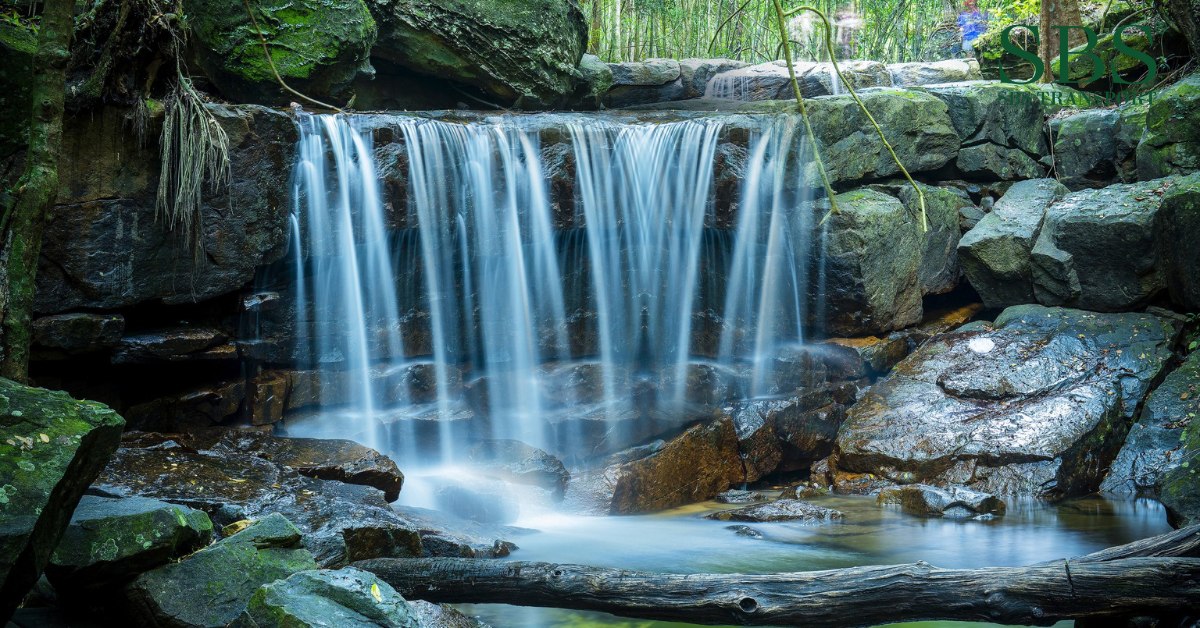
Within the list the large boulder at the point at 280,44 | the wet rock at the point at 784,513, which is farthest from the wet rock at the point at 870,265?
the large boulder at the point at 280,44

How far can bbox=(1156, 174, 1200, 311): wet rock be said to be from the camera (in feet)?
24.6

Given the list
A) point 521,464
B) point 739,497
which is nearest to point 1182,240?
point 739,497

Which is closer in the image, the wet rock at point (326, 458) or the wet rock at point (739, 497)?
the wet rock at point (326, 458)

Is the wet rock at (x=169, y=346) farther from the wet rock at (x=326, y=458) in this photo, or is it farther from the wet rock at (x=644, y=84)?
the wet rock at (x=644, y=84)

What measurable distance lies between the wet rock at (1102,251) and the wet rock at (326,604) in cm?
789

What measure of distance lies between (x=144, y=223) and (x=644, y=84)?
7.23 m

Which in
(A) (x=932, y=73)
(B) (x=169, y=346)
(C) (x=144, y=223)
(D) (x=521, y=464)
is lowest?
(D) (x=521, y=464)

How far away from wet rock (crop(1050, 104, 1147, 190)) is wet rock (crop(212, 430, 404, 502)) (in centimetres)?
838

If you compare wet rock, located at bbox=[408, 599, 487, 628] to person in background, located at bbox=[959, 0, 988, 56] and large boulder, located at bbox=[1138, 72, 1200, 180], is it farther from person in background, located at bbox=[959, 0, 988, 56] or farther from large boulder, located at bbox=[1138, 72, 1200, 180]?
person in background, located at bbox=[959, 0, 988, 56]

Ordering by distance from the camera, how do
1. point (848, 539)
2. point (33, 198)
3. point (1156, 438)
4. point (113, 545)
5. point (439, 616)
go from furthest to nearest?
1. point (1156, 438)
2. point (848, 539)
3. point (33, 198)
4. point (439, 616)
5. point (113, 545)

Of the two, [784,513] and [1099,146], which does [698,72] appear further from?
[784,513]

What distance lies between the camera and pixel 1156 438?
7109 mm

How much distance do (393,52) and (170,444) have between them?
19.0ft

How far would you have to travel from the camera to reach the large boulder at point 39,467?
2.71m
